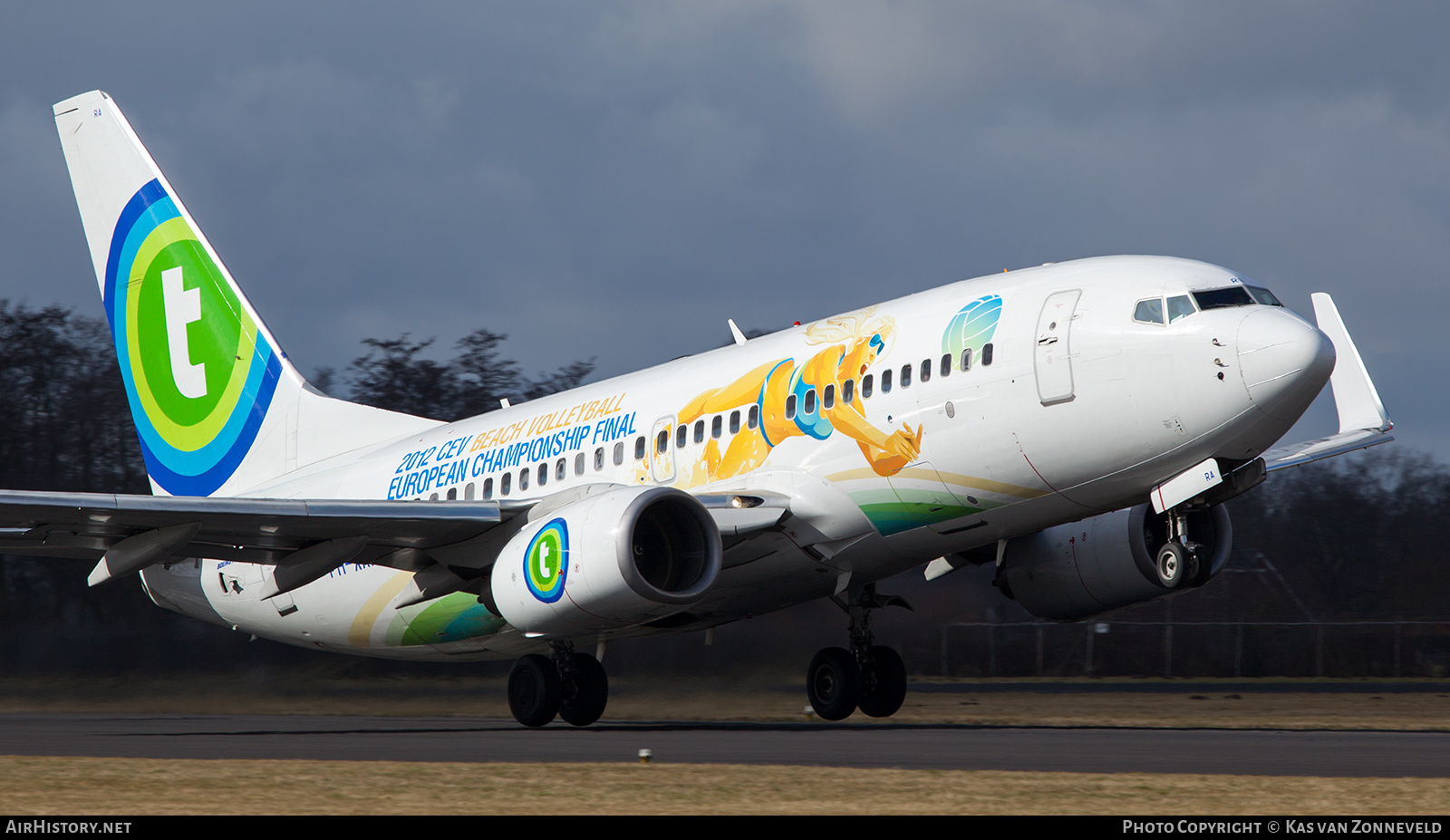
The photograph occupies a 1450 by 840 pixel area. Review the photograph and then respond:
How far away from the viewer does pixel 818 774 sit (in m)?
11.0

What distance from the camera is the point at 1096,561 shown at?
59.6ft

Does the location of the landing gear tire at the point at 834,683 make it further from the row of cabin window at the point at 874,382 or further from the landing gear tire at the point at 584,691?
the row of cabin window at the point at 874,382

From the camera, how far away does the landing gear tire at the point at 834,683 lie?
61.4 ft

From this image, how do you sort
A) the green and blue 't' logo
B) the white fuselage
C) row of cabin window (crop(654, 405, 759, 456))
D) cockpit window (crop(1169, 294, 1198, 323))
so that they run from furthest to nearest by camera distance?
the green and blue 't' logo, row of cabin window (crop(654, 405, 759, 456)), cockpit window (crop(1169, 294, 1198, 323)), the white fuselage

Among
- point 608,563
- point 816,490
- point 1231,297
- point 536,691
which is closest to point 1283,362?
point 1231,297

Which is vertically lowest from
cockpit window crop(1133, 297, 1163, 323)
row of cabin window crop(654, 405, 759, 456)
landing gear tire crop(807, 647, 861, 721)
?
landing gear tire crop(807, 647, 861, 721)

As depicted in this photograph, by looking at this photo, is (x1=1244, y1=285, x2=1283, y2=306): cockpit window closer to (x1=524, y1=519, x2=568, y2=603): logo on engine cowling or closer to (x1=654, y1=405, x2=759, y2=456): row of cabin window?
(x1=654, y1=405, x2=759, y2=456): row of cabin window

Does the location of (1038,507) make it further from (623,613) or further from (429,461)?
(429,461)

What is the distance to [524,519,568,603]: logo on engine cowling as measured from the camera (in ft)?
50.2

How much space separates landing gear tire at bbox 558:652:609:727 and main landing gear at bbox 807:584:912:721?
279 cm

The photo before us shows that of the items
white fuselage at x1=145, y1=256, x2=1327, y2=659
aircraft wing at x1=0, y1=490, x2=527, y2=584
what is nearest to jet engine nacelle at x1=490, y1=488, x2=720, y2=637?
white fuselage at x1=145, y1=256, x2=1327, y2=659

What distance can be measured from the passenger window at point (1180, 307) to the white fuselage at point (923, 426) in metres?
0.09

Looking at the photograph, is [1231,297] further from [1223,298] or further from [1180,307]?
[1180,307]

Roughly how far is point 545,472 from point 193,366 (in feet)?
26.4
